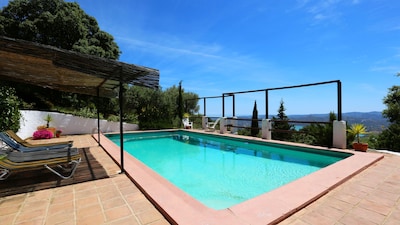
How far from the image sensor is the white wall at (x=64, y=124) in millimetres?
9260

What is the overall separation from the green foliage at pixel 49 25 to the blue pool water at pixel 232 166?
1318 cm

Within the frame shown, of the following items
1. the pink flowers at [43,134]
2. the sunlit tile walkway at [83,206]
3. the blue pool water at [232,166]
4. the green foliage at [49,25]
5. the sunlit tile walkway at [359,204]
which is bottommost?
the blue pool water at [232,166]

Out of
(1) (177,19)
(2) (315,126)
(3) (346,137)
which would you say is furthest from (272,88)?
(1) (177,19)

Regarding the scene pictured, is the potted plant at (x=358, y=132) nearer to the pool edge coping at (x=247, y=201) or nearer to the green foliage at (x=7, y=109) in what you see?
the pool edge coping at (x=247, y=201)

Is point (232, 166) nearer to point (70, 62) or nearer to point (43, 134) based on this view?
point (70, 62)

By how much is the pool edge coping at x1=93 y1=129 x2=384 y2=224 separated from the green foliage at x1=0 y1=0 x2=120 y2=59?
51.8 ft

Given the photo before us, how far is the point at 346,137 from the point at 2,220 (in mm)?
9190

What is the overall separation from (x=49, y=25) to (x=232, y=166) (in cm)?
1893

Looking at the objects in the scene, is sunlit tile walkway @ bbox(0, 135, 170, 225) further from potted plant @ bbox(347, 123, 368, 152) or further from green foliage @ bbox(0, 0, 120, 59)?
green foliage @ bbox(0, 0, 120, 59)

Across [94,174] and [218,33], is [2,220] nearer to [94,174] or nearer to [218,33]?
[94,174]

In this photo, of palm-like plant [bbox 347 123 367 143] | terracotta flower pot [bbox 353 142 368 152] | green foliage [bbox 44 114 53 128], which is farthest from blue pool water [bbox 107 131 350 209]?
green foliage [bbox 44 114 53 128]

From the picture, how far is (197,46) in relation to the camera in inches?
491

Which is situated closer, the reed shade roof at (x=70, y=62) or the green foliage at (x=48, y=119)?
the reed shade roof at (x=70, y=62)

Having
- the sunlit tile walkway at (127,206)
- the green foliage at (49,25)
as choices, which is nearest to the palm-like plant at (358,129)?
the sunlit tile walkway at (127,206)
